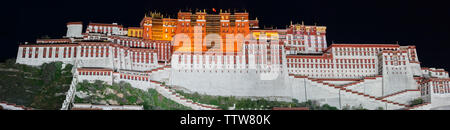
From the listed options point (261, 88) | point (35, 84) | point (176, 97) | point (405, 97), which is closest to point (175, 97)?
point (176, 97)

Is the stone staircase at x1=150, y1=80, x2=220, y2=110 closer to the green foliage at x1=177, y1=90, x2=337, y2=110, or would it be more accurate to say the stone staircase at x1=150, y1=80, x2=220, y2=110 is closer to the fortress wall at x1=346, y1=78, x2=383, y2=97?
the green foliage at x1=177, y1=90, x2=337, y2=110

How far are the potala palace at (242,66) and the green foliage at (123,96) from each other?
141 centimetres

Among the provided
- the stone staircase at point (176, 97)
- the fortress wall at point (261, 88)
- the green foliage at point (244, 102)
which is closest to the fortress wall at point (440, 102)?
the fortress wall at point (261, 88)

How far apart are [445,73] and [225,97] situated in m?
36.6

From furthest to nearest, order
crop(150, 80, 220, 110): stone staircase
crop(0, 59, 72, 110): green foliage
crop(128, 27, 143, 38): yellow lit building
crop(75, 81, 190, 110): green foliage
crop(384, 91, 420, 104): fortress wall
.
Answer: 1. crop(128, 27, 143, 38): yellow lit building
2. crop(384, 91, 420, 104): fortress wall
3. crop(150, 80, 220, 110): stone staircase
4. crop(75, 81, 190, 110): green foliage
5. crop(0, 59, 72, 110): green foliage

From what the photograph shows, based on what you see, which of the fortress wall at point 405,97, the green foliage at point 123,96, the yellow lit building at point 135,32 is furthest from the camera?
the yellow lit building at point 135,32

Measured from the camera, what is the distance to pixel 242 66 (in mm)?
74000

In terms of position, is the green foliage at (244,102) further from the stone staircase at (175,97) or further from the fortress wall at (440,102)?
the fortress wall at (440,102)

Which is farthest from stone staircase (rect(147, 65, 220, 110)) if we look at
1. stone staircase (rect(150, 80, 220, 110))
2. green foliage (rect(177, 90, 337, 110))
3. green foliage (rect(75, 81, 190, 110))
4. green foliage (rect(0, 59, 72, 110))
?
green foliage (rect(0, 59, 72, 110))

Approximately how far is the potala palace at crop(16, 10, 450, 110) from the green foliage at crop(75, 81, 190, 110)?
1.41 meters

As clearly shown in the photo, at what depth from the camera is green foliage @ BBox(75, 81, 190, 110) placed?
58.6 m

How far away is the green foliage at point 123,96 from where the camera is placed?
5862cm

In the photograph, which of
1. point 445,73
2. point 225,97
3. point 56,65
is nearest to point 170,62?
point 225,97

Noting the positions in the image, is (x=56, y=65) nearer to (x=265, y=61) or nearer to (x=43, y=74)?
(x=43, y=74)
